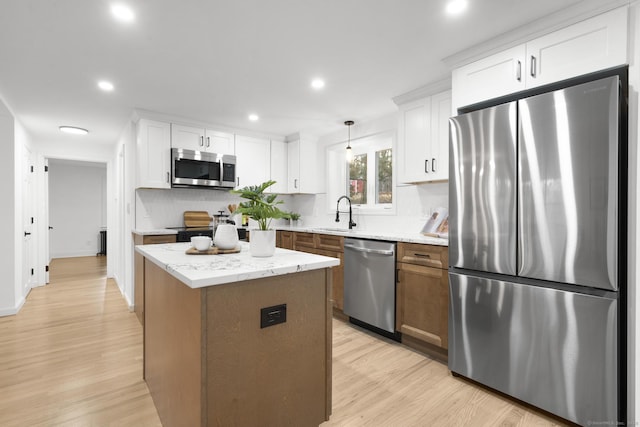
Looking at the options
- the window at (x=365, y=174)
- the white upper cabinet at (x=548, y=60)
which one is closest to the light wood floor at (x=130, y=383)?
the window at (x=365, y=174)

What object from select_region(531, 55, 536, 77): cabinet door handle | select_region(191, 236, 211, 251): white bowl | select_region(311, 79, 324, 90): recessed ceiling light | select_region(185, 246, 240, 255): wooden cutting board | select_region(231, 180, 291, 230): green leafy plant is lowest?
select_region(185, 246, 240, 255): wooden cutting board

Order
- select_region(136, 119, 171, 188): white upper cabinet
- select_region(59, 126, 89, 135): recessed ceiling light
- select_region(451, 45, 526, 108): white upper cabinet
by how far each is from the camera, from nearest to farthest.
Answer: select_region(451, 45, 526, 108): white upper cabinet < select_region(136, 119, 171, 188): white upper cabinet < select_region(59, 126, 89, 135): recessed ceiling light

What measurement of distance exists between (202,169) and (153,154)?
1.89ft

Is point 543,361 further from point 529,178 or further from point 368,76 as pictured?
point 368,76

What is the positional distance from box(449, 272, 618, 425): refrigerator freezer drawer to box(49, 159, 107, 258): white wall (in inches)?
346

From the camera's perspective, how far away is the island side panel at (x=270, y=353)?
4.10 ft

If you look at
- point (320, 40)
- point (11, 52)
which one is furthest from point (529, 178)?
point (11, 52)

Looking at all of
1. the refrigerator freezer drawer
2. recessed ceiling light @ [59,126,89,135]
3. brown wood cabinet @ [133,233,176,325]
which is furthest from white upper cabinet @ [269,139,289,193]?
the refrigerator freezer drawer

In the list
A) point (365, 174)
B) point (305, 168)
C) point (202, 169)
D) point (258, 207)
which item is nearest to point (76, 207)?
point (202, 169)

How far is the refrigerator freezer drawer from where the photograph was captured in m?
1.60

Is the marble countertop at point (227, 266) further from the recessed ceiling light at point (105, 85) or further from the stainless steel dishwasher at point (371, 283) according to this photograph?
the recessed ceiling light at point (105, 85)

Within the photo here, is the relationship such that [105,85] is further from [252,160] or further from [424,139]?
[424,139]

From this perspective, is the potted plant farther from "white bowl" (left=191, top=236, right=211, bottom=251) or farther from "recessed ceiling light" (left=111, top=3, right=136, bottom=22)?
"recessed ceiling light" (left=111, top=3, right=136, bottom=22)

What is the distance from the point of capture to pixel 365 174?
420 cm
